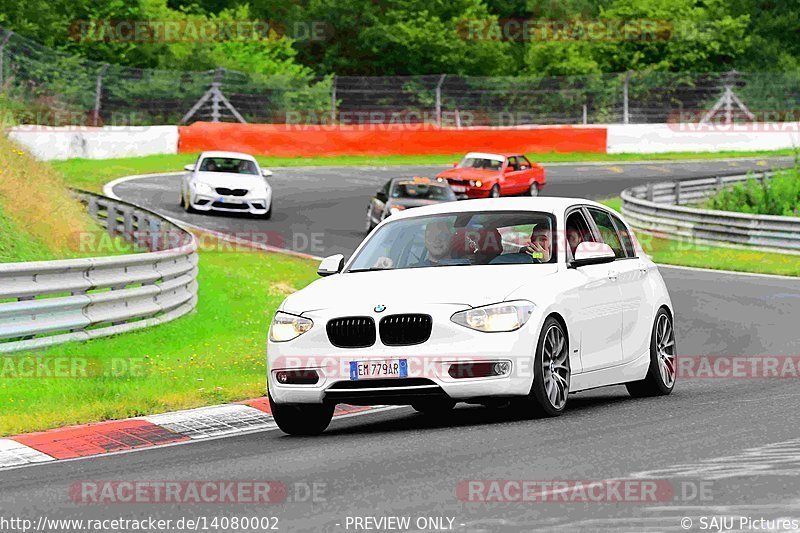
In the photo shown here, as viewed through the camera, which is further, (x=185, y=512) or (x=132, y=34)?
(x=132, y=34)

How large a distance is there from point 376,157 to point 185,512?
44895 mm

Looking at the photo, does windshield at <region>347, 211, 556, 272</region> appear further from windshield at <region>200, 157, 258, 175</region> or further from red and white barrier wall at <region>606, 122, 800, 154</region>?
red and white barrier wall at <region>606, 122, 800, 154</region>

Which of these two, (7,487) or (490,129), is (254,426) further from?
(490,129)

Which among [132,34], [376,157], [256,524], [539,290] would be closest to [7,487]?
[256,524]

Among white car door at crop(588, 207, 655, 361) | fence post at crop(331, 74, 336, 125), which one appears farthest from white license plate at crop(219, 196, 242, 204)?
white car door at crop(588, 207, 655, 361)

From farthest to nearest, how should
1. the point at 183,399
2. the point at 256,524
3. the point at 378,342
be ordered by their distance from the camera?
1. the point at 183,399
2. the point at 378,342
3. the point at 256,524

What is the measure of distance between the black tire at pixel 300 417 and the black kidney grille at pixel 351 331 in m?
0.67

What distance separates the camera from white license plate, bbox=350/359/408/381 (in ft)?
34.3

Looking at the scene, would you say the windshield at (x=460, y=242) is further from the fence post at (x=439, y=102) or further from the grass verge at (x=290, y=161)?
the fence post at (x=439, y=102)

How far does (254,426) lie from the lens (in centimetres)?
1175

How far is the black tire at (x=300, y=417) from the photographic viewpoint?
1104 cm

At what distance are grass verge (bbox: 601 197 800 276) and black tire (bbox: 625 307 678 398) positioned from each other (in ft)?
50.8

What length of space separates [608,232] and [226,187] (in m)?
22.3

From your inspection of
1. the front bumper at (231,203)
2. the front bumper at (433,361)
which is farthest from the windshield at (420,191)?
the front bumper at (433,361)
